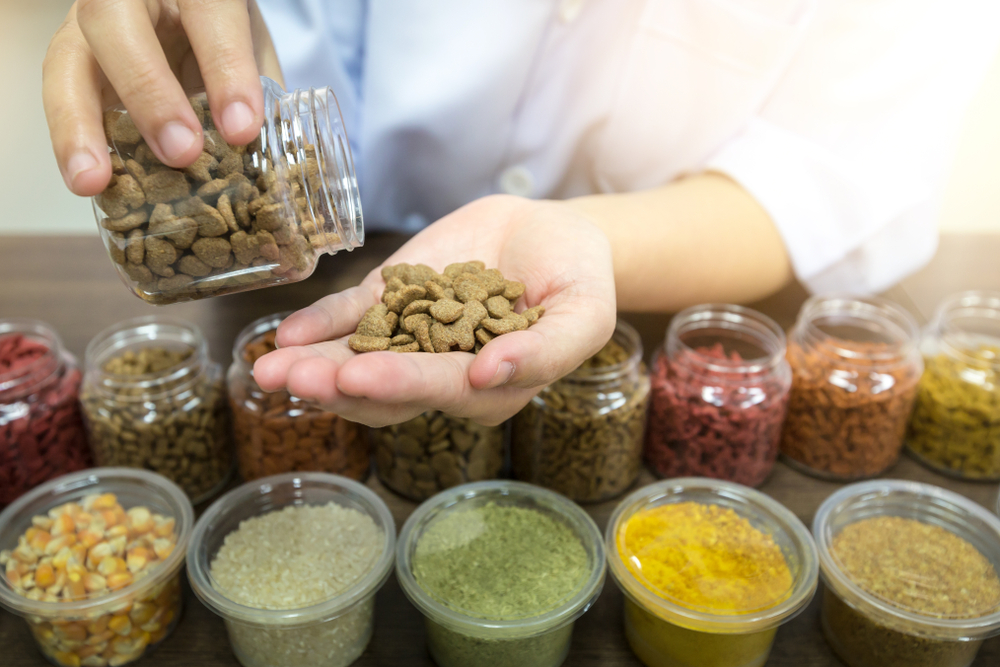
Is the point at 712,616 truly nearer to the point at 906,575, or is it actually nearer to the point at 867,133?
the point at 906,575

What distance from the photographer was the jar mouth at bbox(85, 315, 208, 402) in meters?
1.12

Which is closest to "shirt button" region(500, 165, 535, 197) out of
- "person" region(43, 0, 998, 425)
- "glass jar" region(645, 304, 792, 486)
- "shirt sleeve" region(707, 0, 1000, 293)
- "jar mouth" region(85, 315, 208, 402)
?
"person" region(43, 0, 998, 425)

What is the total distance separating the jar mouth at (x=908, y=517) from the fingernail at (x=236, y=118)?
86 centimetres

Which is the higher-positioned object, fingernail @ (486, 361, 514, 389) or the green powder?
fingernail @ (486, 361, 514, 389)

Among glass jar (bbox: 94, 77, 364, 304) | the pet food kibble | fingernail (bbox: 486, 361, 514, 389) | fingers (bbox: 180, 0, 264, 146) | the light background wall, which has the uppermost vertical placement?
fingers (bbox: 180, 0, 264, 146)

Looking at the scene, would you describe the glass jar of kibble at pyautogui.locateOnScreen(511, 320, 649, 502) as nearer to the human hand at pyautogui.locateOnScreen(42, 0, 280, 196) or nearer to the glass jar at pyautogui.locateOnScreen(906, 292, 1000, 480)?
the glass jar at pyautogui.locateOnScreen(906, 292, 1000, 480)

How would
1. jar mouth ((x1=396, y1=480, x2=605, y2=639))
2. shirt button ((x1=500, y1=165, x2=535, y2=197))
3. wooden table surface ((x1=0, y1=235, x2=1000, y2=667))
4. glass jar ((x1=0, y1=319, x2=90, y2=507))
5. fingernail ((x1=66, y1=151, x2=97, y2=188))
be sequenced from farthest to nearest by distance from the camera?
shirt button ((x1=500, y1=165, x2=535, y2=197))
glass jar ((x1=0, y1=319, x2=90, y2=507))
wooden table surface ((x1=0, y1=235, x2=1000, y2=667))
jar mouth ((x1=396, y1=480, x2=605, y2=639))
fingernail ((x1=66, y1=151, x2=97, y2=188))

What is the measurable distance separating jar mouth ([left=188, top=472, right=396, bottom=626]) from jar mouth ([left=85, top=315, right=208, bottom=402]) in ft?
0.67

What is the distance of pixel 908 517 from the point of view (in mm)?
1105

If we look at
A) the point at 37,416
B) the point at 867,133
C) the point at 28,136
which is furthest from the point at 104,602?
the point at 28,136

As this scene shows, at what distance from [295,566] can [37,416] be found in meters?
0.47

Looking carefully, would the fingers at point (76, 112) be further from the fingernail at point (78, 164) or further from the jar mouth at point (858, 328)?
the jar mouth at point (858, 328)

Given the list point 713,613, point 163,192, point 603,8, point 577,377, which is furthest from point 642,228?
point 163,192

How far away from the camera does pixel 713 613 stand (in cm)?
89
